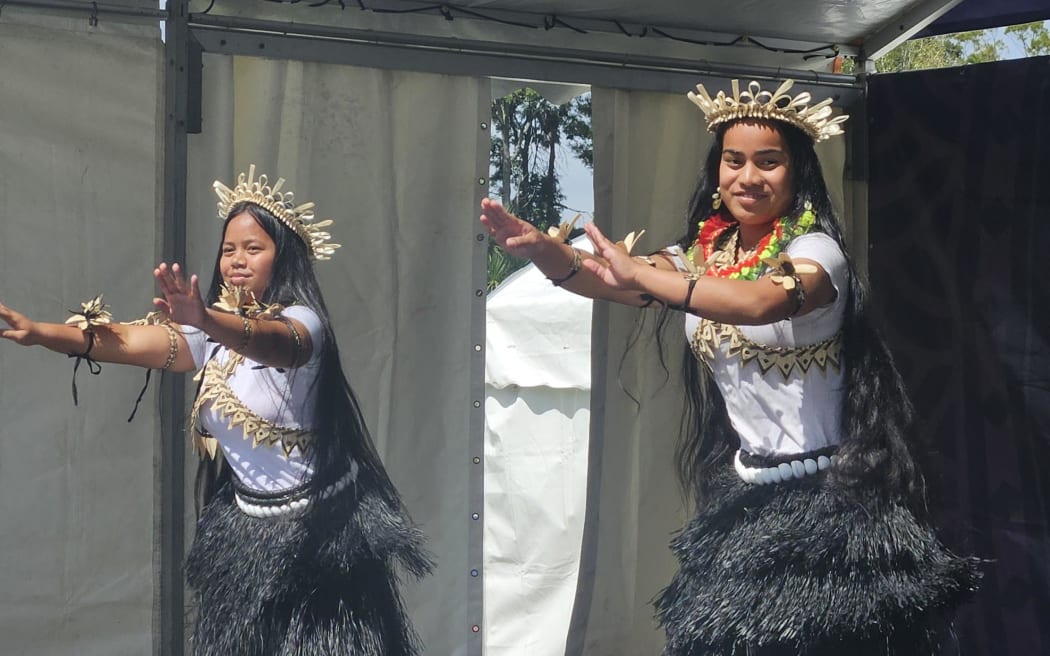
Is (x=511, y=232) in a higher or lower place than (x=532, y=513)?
higher

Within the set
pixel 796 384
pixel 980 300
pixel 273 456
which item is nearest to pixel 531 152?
pixel 796 384

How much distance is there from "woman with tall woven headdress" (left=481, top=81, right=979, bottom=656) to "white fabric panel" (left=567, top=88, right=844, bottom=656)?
58 centimetres

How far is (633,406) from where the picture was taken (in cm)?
330

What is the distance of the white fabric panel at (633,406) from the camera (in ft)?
10.6

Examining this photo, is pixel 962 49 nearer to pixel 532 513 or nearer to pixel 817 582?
pixel 532 513

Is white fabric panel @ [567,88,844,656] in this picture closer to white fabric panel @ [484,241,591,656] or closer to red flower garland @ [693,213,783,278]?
white fabric panel @ [484,241,591,656]

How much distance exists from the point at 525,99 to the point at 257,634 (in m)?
1.61

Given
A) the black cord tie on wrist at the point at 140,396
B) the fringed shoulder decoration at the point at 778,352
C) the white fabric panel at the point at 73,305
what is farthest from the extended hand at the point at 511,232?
the white fabric panel at the point at 73,305

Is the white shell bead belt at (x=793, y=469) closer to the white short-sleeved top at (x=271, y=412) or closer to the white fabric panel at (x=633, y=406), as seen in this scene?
the white fabric panel at (x=633, y=406)

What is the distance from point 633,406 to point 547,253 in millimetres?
1212

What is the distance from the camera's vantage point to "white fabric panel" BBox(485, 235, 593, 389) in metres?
3.17

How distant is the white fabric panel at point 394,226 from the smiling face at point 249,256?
0.30 m

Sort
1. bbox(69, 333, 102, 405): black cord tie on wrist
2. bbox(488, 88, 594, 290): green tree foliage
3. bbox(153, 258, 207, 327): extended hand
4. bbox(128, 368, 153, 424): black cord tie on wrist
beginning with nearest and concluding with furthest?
bbox(153, 258, 207, 327): extended hand < bbox(69, 333, 102, 405): black cord tie on wrist < bbox(128, 368, 153, 424): black cord tie on wrist < bbox(488, 88, 594, 290): green tree foliage

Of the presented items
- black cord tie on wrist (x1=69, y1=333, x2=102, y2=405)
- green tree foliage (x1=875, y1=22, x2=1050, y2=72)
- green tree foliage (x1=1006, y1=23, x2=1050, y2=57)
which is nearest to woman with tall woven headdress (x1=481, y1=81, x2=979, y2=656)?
black cord tie on wrist (x1=69, y1=333, x2=102, y2=405)
